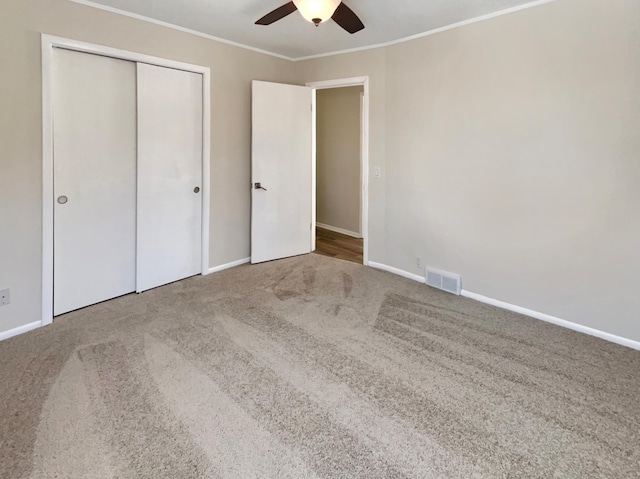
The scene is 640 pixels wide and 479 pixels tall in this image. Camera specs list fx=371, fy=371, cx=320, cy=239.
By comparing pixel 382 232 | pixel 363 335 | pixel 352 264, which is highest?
pixel 382 232

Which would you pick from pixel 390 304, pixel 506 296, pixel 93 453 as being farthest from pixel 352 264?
pixel 93 453

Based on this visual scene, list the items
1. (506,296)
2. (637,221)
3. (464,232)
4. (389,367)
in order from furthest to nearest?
(464,232) → (506,296) → (637,221) → (389,367)

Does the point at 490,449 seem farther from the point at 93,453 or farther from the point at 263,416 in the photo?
the point at 93,453

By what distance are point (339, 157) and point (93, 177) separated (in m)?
4.04

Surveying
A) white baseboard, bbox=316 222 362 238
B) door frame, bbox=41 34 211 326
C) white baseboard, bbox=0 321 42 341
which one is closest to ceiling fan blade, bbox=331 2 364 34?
door frame, bbox=41 34 211 326

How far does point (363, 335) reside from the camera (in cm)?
263

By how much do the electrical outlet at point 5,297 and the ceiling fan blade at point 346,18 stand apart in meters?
2.97

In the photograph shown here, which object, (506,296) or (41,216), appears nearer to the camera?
(41,216)

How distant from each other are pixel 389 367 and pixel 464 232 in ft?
5.56

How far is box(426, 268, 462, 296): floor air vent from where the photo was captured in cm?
344

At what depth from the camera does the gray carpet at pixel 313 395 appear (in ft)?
5.02

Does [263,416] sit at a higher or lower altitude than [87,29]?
lower

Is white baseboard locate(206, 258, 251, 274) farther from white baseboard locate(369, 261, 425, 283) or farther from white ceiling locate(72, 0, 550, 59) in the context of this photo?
white ceiling locate(72, 0, 550, 59)

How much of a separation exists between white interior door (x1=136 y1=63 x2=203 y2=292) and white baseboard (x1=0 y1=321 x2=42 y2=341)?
0.82m
